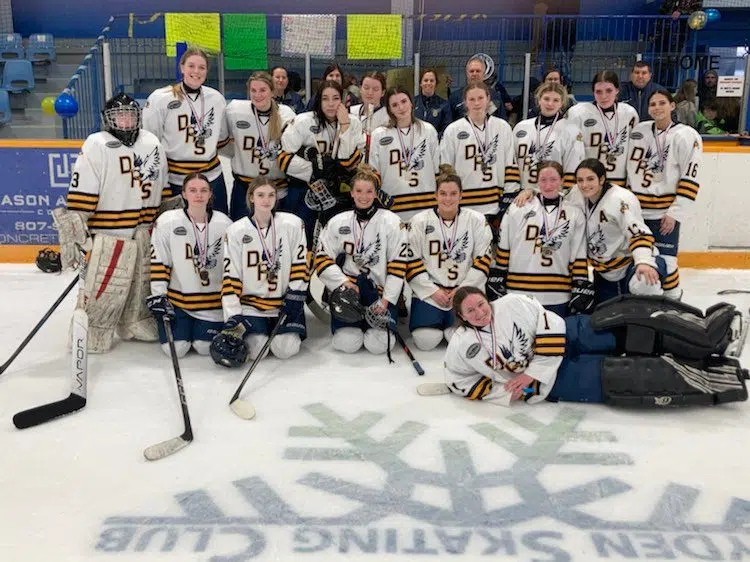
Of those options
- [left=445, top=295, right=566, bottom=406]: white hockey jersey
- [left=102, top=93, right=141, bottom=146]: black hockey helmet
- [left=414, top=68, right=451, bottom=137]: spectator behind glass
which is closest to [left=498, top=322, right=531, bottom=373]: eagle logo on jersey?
[left=445, top=295, right=566, bottom=406]: white hockey jersey

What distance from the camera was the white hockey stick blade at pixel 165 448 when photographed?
102 inches

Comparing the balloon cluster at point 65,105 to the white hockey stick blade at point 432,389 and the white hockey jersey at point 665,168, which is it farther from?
the white hockey jersey at point 665,168

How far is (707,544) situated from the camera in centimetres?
213

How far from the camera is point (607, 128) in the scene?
14.1ft

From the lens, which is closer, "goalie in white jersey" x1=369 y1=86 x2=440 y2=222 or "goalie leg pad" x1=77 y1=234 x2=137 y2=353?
"goalie leg pad" x1=77 y1=234 x2=137 y2=353

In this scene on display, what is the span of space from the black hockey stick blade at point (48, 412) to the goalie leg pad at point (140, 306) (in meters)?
0.86

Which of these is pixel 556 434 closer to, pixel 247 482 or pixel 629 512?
pixel 629 512

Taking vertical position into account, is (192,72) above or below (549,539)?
above

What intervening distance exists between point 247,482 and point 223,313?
135cm

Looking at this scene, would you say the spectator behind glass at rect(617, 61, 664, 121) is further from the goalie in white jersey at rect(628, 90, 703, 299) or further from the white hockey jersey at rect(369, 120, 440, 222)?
the white hockey jersey at rect(369, 120, 440, 222)

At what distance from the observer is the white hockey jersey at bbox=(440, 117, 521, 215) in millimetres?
4105

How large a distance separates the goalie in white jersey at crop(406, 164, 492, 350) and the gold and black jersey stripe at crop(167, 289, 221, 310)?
948 millimetres

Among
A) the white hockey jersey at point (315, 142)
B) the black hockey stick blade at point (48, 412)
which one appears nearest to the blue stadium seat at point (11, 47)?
the white hockey jersey at point (315, 142)

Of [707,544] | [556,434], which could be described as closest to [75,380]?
[556,434]
